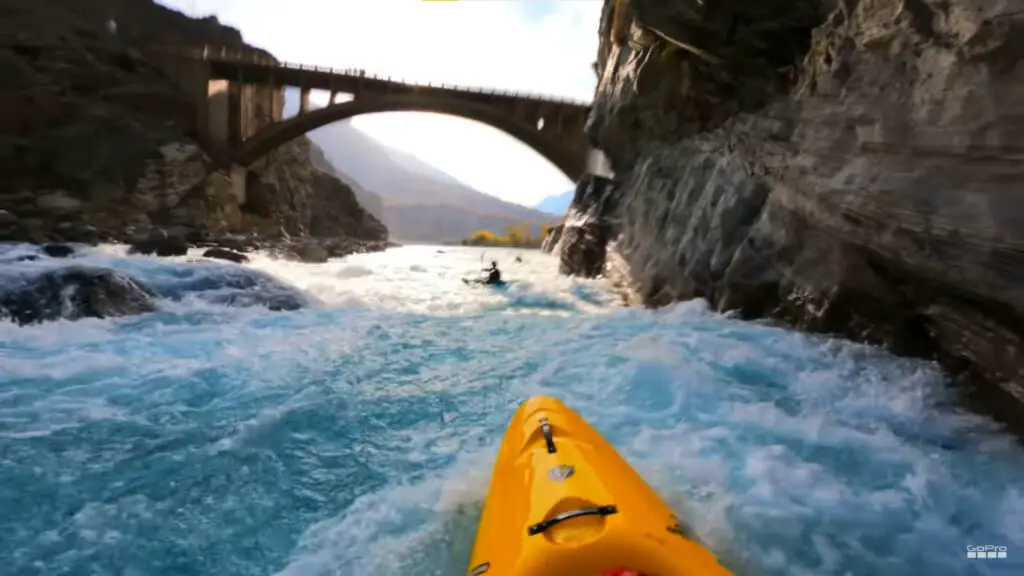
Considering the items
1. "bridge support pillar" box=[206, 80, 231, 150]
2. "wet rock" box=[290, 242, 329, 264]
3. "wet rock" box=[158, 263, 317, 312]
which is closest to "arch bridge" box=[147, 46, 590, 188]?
"bridge support pillar" box=[206, 80, 231, 150]

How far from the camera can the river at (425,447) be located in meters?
2.79

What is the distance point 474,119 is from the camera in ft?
88.3

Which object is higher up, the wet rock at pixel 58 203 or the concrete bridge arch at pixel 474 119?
the concrete bridge arch at pixel 474 119

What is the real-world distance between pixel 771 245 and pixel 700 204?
2454 millimetres

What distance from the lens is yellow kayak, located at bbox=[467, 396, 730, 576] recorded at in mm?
1865

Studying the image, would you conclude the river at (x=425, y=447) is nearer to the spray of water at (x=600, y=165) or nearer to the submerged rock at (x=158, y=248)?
the submerged rock at (x=158, y=248)

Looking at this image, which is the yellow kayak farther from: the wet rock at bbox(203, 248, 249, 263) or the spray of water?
the spray of water

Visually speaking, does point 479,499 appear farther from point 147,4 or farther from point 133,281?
point 147,4

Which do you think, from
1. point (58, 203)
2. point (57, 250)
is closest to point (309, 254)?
point (57, 250)

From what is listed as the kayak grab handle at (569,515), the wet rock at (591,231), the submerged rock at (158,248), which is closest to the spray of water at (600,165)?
the wet rock at (591,231)

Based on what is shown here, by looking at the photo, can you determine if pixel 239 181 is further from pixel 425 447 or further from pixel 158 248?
pixel 425 447

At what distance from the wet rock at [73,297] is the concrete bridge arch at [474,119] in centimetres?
2018

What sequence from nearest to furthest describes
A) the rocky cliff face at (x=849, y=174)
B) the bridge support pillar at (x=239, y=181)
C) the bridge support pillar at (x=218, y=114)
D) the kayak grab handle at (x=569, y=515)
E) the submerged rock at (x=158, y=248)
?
the kayak grab handle at (x=569, y=515)
the rocky cliff face at (x=849, y=174)
the submerged rock at (x=158, y=248)
the bridge support pillar at (x=218, y=114)
the bridge support pillar at (x=239, y=181)

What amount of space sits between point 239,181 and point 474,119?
447 inches
